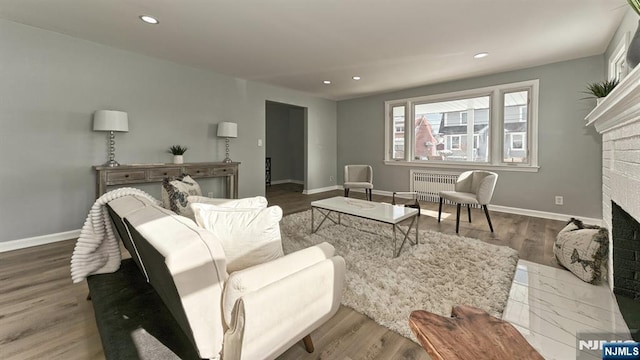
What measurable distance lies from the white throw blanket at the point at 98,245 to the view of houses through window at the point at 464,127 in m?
5.12

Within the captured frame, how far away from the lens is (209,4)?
96.2 inches

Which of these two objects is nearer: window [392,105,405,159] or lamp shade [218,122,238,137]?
lamp shade [218,122,238,137]

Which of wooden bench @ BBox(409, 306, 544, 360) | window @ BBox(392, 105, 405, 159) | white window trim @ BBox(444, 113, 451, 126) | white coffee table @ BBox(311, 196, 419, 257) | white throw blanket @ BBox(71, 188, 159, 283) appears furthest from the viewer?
window @ BBox(392, 105, 405, 159)

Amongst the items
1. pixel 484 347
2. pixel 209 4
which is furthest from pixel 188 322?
pixel 209 4

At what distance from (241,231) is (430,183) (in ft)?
16.0

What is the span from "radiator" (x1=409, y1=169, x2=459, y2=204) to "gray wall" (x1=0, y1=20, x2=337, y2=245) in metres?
3.97

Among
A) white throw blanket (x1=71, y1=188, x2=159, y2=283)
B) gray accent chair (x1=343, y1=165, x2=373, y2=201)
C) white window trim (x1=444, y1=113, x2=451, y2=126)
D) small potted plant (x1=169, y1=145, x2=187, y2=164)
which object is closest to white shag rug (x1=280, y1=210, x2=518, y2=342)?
white throw blanket (x1=71, y1=188, x2=159, y2=283)

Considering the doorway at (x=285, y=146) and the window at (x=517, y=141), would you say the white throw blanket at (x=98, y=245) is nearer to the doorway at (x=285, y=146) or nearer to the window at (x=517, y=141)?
the window at (x=517, y=141)

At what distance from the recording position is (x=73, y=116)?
327cm

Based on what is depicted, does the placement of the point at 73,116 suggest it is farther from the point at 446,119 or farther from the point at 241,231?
the point at 446,119

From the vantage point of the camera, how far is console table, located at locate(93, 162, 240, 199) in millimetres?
3238

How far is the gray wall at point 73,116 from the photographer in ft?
9.55

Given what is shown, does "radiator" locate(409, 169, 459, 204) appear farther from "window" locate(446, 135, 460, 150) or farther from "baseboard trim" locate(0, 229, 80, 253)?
"baseboard trim" locate(0, 229, 80, 253)

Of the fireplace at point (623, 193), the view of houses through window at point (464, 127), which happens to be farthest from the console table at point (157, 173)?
the fireplace at point (623, 193)
